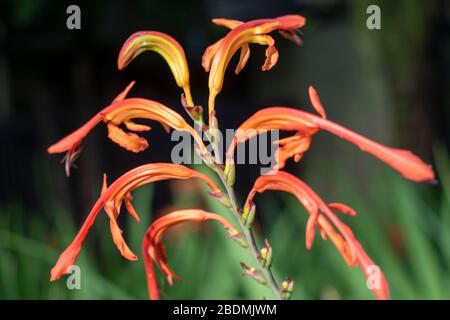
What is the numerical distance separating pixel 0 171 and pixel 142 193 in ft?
5.21

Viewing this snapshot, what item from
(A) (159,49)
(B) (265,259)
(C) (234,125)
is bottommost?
(B) (265,259)

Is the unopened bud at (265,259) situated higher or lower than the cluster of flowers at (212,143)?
lower

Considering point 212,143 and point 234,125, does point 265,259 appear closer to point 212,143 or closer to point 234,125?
point 212,143

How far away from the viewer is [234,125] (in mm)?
3572

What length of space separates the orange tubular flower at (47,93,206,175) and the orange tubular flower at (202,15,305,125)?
31mm

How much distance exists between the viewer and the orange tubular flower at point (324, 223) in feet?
1.48

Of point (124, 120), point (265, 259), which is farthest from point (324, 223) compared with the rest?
point (124, 120)

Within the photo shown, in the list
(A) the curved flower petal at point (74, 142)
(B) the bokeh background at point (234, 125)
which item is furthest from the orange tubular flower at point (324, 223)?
(B) the bokeh background at point (234, 125)

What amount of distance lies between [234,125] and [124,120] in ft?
9.98

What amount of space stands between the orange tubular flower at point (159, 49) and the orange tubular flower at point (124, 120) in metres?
0.02

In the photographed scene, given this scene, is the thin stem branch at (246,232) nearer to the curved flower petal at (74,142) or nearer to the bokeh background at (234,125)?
the curved flower petal at (74,142)
